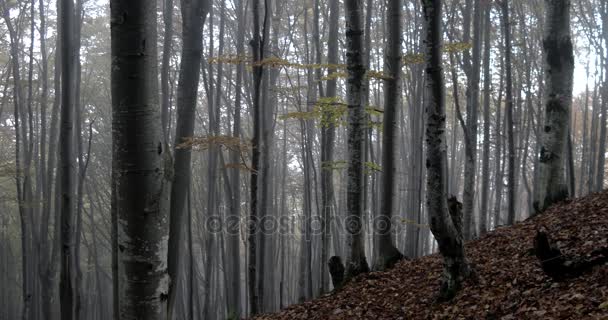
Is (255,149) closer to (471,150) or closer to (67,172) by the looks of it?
(67,172)

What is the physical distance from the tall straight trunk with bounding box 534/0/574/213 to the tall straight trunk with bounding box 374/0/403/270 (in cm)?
236

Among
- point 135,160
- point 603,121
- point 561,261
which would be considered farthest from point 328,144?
point 135,160

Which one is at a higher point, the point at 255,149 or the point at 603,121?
the point at 603,121

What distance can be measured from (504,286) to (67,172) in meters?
6.88

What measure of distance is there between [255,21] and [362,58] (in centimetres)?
268

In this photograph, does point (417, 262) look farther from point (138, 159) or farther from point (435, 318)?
point (138, 159)

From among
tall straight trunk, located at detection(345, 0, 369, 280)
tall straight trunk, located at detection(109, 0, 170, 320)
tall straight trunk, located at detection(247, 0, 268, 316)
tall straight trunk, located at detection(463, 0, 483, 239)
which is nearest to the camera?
tall straight trunk, located at detection(109, 0, 170, 320)

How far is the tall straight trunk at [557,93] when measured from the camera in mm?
8297

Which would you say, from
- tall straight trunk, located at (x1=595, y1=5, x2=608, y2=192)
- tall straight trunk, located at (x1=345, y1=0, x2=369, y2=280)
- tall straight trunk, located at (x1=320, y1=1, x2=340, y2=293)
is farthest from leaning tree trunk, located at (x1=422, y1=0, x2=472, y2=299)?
tall straight trunk, located at (x1=595, y1=5, x2=608, y2=192)

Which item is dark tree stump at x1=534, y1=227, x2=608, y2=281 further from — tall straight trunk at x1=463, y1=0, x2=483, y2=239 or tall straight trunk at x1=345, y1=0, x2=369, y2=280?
tall straight trunk at x1=463, y1=0, x2=483, y2=239

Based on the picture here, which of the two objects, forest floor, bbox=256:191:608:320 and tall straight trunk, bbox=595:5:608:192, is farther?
tall straight trunk, bbox=595:5:608:192

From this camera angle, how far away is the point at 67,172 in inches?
341

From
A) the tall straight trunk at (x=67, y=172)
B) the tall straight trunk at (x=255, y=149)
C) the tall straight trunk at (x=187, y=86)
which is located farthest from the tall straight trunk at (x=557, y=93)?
the tall straight trunk at (x=67, y=172)

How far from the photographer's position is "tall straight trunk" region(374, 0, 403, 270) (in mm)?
8727
